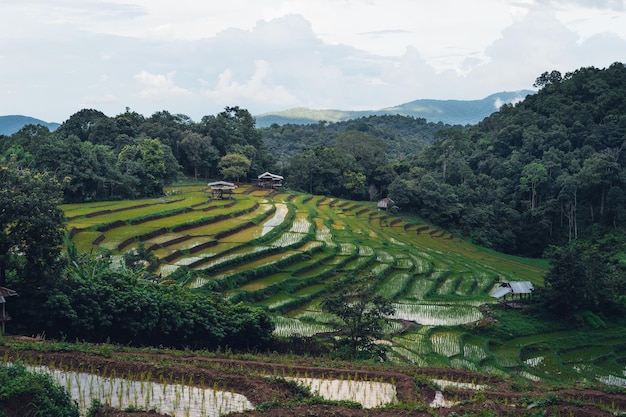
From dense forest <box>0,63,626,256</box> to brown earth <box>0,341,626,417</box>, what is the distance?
952 inches

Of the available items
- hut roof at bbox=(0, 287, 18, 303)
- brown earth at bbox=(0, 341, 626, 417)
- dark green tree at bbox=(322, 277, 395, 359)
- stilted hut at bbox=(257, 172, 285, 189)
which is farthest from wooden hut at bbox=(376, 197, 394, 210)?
hut roof at bbox=(0, 287, 18, 303)

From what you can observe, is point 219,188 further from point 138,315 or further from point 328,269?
point 138,315

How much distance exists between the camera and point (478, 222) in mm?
47781

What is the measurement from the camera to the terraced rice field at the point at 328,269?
2033 centimetres

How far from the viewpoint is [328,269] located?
88.4 ft

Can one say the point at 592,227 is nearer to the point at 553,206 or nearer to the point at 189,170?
the point at 553,206

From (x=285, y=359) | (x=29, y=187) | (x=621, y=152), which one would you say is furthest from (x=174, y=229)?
(x=621, y=152)

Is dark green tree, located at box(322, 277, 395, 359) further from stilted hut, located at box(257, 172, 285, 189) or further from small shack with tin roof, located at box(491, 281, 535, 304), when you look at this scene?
stilted hut, located at box(257, 172, 285, 189)

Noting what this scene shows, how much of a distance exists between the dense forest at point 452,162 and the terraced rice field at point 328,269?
17.1ft

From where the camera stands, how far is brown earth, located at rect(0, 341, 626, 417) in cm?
1043

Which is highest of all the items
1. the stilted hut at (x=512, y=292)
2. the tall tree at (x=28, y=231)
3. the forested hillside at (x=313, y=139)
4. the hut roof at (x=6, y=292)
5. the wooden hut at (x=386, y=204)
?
the forested hillside at (x=313, y=139)

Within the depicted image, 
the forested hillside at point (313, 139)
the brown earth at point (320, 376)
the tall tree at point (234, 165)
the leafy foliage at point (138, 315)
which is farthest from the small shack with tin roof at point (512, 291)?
the forested hillside at point (313, 139)

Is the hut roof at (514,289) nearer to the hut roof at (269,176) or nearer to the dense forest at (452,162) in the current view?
the dense forest at (452,162)

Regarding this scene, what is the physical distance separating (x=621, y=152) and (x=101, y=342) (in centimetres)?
4485
